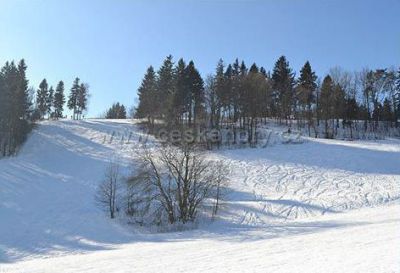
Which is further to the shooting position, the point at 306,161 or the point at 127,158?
the point at 127,158

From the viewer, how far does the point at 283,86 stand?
293 ft

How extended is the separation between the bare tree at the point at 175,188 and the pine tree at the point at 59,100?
67.6 m

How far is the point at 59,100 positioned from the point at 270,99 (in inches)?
1938

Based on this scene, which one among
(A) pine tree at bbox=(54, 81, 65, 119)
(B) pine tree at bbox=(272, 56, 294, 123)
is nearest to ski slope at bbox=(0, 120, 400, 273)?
(B) pine tree at bbox=(272, 56, 294, 123)

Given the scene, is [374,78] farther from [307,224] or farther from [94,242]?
[94,242]

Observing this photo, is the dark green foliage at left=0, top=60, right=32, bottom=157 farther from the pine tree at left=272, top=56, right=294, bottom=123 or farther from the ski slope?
the pine tree at left=272, top=56, right=294, bottom=123

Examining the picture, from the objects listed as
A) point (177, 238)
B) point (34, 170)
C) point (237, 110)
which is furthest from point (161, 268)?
point (237, 110)

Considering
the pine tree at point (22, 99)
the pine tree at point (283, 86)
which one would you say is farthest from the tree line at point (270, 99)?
the pine tree at point (22, 99)

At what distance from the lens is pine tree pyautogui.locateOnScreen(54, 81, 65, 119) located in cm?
10288

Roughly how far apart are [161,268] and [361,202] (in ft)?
91.3

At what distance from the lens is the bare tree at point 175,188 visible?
38.5 m

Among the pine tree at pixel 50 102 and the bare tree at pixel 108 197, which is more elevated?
the pine tree at pixel 50 102

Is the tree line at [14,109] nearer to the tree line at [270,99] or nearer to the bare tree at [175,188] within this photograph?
the tree line at [270,99]

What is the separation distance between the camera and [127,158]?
5981 cm
